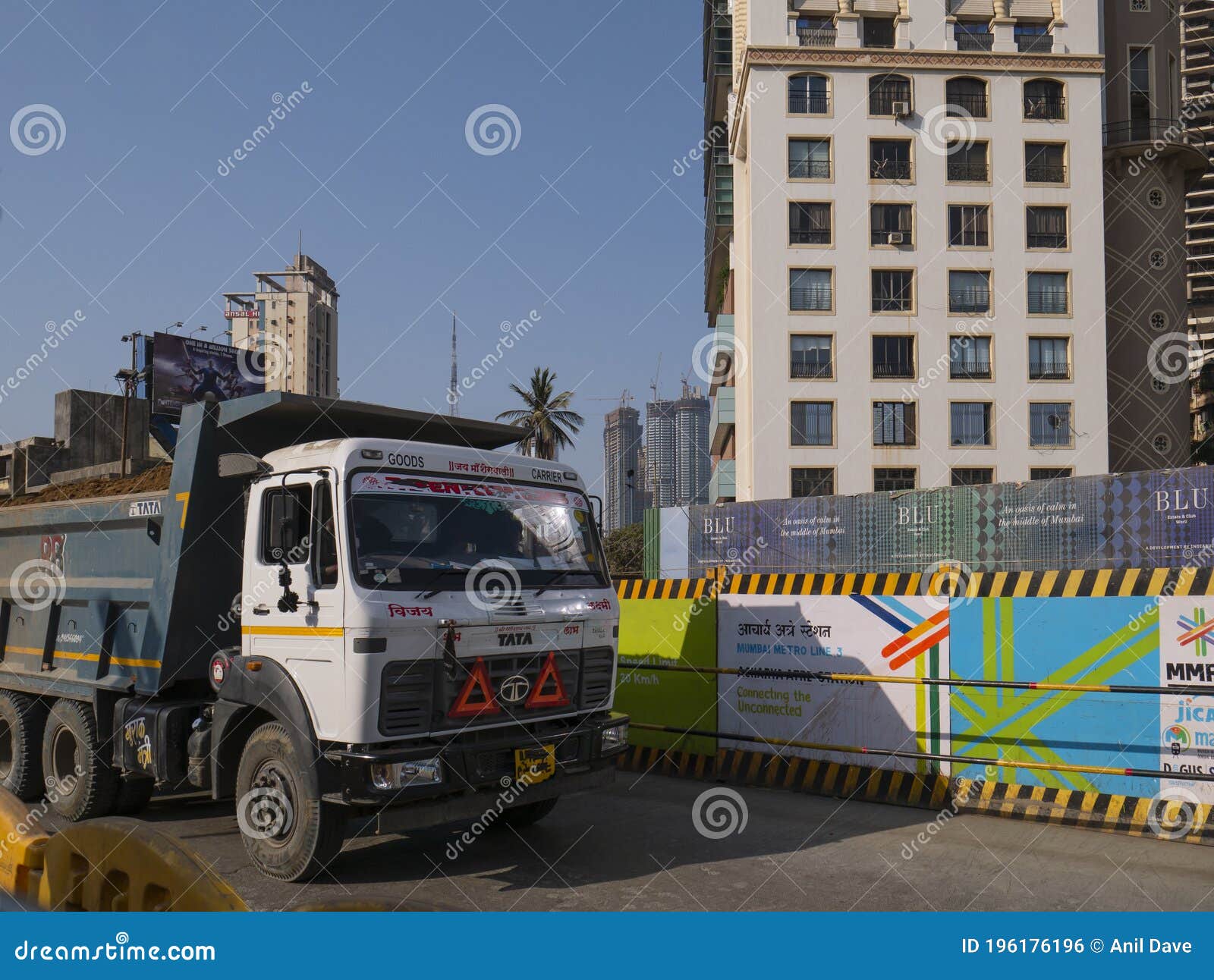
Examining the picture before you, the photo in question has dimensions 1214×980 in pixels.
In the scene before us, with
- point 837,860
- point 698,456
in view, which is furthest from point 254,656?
point 698,456

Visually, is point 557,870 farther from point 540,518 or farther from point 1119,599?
point 1119,599

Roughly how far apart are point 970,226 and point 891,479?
11951 millimetres

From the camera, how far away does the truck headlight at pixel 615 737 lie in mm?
7574

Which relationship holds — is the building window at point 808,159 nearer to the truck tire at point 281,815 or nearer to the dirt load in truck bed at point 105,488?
the dirt load in truck bed at point 105,488

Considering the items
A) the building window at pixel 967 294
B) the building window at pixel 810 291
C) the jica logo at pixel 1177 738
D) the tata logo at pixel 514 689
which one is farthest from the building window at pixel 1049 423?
the tata logo at pixel 514 689

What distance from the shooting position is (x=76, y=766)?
8547 millimetres

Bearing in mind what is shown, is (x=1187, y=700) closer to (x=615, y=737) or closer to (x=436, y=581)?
(x=615, y=737)

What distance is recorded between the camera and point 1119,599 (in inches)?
332

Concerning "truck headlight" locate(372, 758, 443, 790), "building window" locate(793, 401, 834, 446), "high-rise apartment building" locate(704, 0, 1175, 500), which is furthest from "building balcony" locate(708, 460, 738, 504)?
"truck headlight" locate(372, 758, 443, 790)

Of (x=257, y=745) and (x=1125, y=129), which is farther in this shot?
(x=1125, y=129)

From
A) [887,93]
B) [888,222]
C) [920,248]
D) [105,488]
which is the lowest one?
[105,488]

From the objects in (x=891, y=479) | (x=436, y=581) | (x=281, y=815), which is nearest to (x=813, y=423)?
(x=891, y=479)

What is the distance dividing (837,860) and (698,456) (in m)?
135

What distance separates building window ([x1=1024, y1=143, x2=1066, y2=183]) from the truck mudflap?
4537 centimetres
